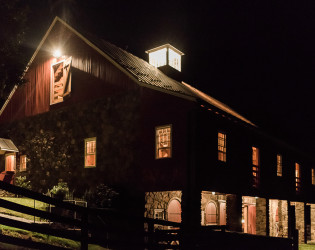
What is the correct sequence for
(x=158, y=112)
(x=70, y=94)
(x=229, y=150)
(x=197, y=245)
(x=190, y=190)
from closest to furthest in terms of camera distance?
(x=197, y=245)
(x=190, y=190)
(x=158, y=112)
(x=229, y=150)
(x=70, y=94)

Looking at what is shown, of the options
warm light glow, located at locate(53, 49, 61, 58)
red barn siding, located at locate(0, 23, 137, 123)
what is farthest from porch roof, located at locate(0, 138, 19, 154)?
warm light glow, located at locate(53, 49, 61, 58)

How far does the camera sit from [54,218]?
6.32m

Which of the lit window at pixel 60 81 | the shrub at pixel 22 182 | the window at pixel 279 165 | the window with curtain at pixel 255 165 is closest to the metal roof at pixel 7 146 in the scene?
the shrub at pixel 22 182

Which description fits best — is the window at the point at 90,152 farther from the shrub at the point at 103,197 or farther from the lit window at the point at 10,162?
the lit window at the point at 10,162

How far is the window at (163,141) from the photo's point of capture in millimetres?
16178

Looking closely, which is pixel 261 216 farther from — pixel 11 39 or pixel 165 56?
pixel 11 39

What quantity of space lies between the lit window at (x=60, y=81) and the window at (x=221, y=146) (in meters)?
8.36

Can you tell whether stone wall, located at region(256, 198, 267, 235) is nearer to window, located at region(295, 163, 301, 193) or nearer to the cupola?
window, located at region(295, 163, 301, 193)

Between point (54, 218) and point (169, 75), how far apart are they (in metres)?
16.0

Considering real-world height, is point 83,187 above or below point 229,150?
below

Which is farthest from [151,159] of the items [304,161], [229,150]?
[304,161]

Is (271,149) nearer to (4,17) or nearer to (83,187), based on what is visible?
(83,187)

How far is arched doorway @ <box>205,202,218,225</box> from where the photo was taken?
1989 centimetres

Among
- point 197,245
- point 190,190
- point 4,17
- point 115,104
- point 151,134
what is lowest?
point 197,245
